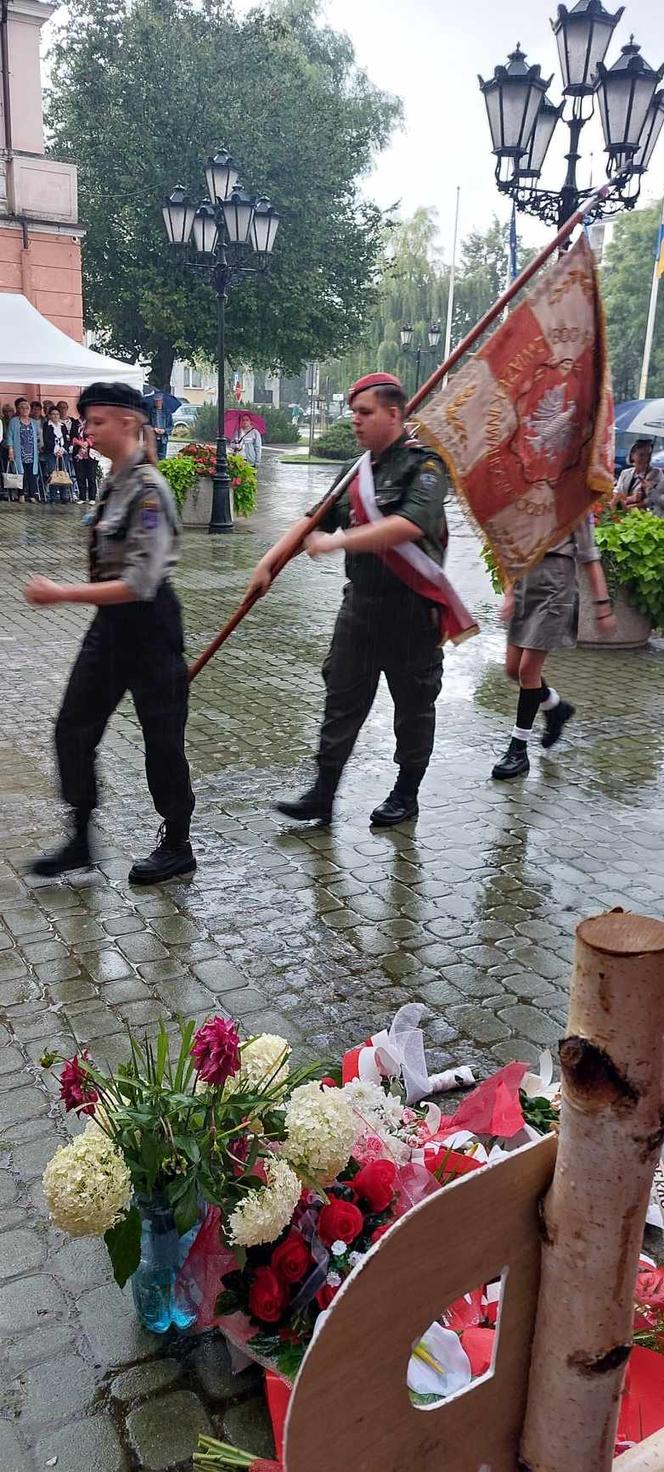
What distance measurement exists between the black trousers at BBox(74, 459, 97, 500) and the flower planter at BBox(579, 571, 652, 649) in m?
14.2

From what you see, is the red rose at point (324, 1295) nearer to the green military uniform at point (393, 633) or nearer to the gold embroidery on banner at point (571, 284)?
the green military uniform at point (393, 633)

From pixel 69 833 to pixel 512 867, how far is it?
204cm

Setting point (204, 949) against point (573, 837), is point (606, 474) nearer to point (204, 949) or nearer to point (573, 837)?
point (573, 837)

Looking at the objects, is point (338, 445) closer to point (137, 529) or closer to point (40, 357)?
point (40, 357)

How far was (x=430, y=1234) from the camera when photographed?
1026mm

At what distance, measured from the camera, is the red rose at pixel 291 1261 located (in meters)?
2.39

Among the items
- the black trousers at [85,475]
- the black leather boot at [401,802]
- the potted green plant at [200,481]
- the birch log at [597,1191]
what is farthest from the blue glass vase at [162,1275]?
the black trousers at [85,475]

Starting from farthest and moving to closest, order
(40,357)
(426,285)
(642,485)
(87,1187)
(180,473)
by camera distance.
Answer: (426,285) < (40,357) < (180,473) < (642,485) < (87,1187)

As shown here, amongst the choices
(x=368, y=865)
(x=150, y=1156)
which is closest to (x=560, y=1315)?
(x=150, y=1156)

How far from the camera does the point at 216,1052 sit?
2414mm

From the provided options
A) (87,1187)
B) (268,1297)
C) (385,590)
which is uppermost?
(385,590)

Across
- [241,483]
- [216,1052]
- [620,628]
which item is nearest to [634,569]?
[620,628]

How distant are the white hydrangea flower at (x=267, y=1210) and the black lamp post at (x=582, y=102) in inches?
311

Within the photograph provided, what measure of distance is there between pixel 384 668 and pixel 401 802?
732mm
